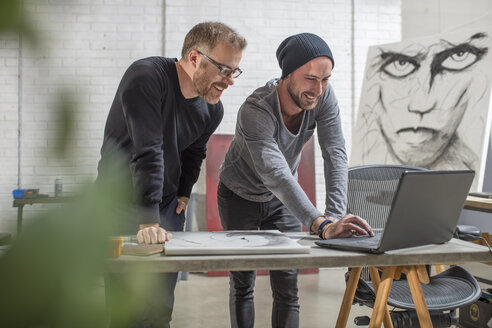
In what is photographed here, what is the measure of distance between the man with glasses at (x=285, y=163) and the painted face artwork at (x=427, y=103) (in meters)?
1.97

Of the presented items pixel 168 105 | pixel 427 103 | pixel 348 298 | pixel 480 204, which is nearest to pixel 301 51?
pixel 168 105

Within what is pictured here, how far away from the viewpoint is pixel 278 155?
1684mm

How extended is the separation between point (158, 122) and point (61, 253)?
1.35 m

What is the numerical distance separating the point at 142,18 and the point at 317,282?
2792 mm

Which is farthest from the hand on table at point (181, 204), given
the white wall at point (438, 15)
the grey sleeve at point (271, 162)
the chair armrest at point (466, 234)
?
the white wall at point (438, 15)

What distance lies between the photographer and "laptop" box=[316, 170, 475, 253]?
1247 millimetres

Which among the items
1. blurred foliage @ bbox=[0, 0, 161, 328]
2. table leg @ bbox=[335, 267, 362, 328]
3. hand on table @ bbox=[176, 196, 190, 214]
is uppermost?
blurred foliage @ bbox=[0, 0, 161, 328]

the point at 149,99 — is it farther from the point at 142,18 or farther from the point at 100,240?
the point at 142,18

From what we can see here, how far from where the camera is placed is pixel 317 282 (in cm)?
407

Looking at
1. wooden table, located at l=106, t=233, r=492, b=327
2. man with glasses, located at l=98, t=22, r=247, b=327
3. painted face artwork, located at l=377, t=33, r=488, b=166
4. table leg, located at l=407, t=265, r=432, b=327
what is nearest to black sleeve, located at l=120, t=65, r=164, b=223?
man with glasses, located at l=98, t=22, r=247, b=327

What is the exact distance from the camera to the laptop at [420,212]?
1.25 meters

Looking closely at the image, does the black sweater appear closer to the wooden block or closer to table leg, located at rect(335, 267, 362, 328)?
the wooden block

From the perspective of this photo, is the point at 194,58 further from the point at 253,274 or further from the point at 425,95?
the point at 425,95

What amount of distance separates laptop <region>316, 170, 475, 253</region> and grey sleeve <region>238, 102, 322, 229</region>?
18 cm
